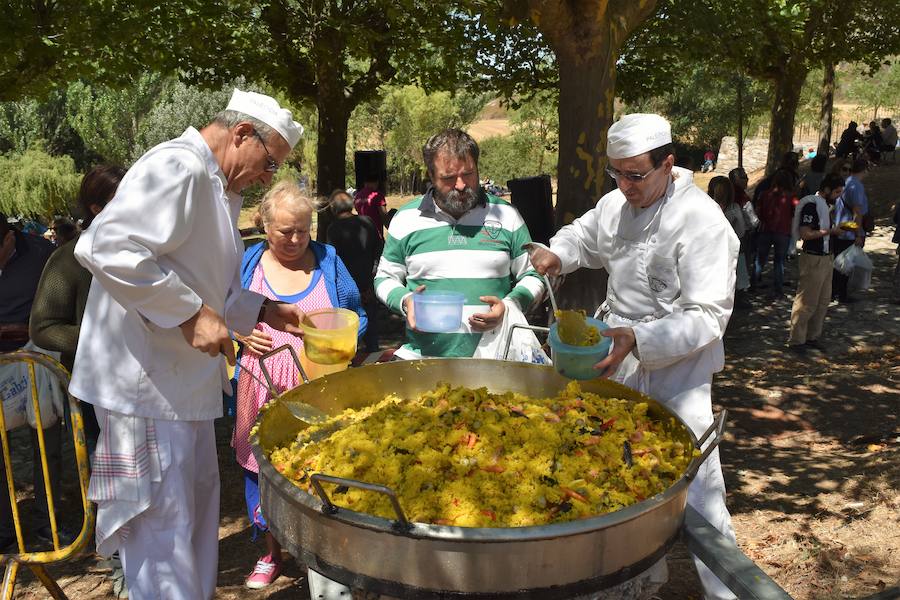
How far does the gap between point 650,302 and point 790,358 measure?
589 centimetres

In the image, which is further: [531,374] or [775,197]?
[775,197]

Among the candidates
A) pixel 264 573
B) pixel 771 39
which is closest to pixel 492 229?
pixel 264 573

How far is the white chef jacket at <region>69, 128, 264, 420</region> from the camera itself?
7.20ft

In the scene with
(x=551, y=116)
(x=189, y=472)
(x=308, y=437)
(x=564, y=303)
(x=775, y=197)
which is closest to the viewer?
(x=308, y=437)

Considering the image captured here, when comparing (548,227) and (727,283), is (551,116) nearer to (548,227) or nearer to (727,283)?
(548,227)

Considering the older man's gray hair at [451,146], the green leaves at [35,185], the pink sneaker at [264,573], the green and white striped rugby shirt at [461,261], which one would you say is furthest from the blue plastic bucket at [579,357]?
the green leaves at [35,185]

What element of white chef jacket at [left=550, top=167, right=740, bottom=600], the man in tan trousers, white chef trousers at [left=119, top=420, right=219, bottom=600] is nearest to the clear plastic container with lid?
white chef jacket at [left=550, top=167, right=740, bottom=600]

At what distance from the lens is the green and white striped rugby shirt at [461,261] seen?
141 inches

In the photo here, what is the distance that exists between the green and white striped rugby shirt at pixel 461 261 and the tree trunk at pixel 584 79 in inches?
97.6

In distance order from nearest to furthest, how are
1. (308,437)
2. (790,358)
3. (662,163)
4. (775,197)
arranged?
(308,437) → (662,163) → (790,358) → (775,197)

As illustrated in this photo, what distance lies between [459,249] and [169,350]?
1546mm

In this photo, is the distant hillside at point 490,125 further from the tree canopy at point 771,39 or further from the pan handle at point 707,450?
the pan handle at point 707,450

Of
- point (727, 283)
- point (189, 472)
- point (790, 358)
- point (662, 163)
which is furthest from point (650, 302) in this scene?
point (790, 358)

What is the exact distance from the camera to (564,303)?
6.77m
